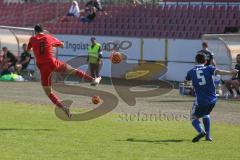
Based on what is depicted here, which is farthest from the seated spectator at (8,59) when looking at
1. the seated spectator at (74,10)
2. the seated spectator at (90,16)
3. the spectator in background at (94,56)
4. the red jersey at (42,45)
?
the red jersey at (42,45)

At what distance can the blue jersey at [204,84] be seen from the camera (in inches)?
546

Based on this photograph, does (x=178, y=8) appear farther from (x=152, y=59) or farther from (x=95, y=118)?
(x=95, y=118)

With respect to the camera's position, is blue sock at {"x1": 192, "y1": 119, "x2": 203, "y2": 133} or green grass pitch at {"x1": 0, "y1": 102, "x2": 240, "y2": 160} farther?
blue sock at {"x1": 192, "y1": 119, "x2": 203, "y2": 133}

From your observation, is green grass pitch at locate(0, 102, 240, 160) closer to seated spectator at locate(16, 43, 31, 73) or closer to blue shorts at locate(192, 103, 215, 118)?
blue shorts at locate(192, 103, 215, 118)

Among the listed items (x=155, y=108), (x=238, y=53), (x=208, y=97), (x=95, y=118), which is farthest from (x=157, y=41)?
(x=208, y=97)

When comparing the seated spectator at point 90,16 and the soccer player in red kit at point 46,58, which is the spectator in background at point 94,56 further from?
the soccer player in red kit at point 46,58

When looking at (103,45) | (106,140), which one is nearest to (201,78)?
(106,140)

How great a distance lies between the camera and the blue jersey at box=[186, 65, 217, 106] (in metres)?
13.9

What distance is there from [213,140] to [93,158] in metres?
3.55

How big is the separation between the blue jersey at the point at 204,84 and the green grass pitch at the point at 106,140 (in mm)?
804

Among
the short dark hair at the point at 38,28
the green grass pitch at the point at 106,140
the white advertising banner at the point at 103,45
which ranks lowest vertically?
the white advertising banner at the point at 103,45

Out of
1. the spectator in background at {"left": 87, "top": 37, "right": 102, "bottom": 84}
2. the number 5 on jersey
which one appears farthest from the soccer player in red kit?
the spectator in background at {"left": 87, "top": 37, "right": 102, "bottom": 84}

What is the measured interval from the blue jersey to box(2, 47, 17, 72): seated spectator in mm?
18194

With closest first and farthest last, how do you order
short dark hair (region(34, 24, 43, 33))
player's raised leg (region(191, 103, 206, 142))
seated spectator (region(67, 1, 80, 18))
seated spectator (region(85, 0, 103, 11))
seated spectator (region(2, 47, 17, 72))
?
player's raised leg (region(191, 103, 206, 142))
short dark hair (region(34, 24, 43, 33))
seated spectator (region(2, 47, 17, 72))
seated spectator (region(85, 0, 103, 11))
seated spectator (region(67, 1, 80, 18))
